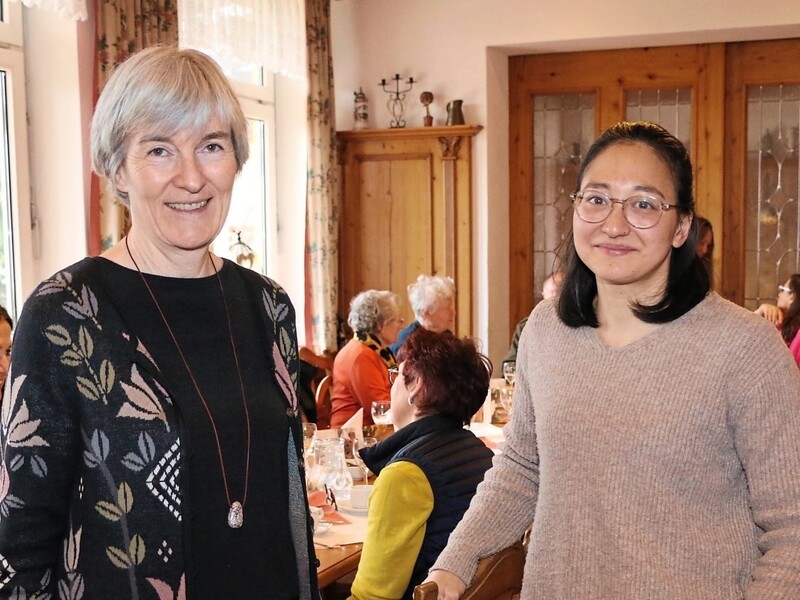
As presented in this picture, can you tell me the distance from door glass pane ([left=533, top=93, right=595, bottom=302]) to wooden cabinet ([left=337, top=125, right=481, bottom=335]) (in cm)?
61

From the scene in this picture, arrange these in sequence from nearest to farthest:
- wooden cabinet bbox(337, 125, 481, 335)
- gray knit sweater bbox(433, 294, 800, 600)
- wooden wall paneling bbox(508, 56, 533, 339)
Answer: gray knit sweater bbox(433, 294, 800, 600)
wooden cabinet bbox(337, 125, 481, 335)
wooden wall paneling bbox(508, 56, 533, 339)

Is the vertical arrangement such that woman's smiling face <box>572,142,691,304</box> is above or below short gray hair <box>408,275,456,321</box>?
above

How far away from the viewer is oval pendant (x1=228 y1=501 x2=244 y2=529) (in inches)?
59.8

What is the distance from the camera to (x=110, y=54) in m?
4.63

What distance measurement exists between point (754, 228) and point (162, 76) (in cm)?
600

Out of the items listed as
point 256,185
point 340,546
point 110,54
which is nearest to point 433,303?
point 256,185

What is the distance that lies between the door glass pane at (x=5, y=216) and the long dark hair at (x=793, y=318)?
3666mm

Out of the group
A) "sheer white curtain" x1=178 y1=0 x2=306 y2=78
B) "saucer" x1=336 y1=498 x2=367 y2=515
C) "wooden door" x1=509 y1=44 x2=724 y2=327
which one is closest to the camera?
"saucer" x1=336 y1=498 x2=367 y2=515

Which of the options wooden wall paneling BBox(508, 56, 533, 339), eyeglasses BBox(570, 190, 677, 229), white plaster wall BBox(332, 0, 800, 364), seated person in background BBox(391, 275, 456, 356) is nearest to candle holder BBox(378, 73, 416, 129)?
white plaster wall BBox(332, 0, 800, 364)

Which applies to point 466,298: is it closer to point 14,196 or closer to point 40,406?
point 14,196

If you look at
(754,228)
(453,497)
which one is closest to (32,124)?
(453,497)

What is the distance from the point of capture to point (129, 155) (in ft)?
4.99

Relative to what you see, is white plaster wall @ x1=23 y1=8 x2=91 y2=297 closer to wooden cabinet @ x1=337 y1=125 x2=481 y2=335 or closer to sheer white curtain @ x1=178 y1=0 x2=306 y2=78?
sheer white curtain @ x1=178 y1=0 x2=306 y2=78

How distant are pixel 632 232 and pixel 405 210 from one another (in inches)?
217
